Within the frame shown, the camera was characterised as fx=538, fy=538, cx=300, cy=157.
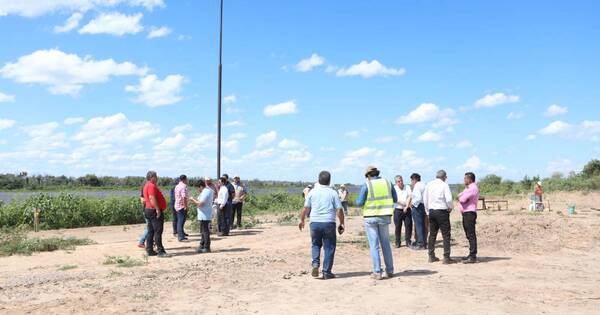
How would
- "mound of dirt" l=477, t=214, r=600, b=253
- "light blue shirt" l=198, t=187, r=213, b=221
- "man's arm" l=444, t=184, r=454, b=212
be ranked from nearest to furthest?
"man's arm" l=444, t=184, r=454, b=212 < "light blue shirt" l=198, t=187, r=213, b=221 < "mound of dirt" l=477, t=214, r=600, b=253

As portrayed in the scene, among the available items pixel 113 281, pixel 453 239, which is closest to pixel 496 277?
pixel 453 239

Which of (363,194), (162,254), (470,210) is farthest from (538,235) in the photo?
(162,254)

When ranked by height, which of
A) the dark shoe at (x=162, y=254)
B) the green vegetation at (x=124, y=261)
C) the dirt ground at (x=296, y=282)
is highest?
the dark shoe at (x=162, y=254)

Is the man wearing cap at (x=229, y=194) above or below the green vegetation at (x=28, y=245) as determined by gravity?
above

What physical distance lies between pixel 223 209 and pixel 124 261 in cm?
469

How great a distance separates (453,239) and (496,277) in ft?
17.8

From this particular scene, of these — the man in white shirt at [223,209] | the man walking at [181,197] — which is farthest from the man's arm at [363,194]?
→ the man in white shirt at [223,209]

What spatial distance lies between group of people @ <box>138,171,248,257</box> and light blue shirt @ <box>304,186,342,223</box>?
4.00 metres

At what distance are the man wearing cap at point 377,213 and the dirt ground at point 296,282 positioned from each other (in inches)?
14.1

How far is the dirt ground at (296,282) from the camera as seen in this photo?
23.9 ft

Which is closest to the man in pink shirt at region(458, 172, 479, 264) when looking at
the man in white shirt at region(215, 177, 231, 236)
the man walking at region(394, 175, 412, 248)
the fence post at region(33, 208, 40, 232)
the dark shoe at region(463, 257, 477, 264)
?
the dark shoe at region(463, 257, 477, 264)

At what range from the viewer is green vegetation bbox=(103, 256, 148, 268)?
1078 centimetres

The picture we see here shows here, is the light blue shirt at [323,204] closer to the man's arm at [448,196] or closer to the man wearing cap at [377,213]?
the man wearing cap at [377,213]

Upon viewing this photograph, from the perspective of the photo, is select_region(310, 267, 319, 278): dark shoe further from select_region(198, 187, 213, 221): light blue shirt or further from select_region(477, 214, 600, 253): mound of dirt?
select_region(477, 214, 600, 253): mound of dirt
